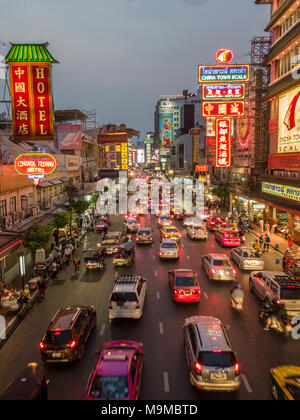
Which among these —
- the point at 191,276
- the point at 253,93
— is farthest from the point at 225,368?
the point at 253,93

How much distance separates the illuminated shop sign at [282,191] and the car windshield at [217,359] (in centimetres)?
2051

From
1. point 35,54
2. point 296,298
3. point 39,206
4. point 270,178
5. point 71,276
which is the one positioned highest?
point 35,54

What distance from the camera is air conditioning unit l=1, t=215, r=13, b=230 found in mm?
22036

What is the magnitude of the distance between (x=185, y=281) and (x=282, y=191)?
17.9 metres

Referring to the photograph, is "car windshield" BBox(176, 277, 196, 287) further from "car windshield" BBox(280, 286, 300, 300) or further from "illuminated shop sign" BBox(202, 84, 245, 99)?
"illuminated shop sign" BBox(202, 84, 245, 99)

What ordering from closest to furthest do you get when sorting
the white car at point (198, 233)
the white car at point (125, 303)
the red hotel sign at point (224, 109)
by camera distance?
the white car at point (125, 303) → the white car at point (198, 233) → the red hotel sign at point (224, 109)

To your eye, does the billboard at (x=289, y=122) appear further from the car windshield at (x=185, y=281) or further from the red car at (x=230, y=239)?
the car windshield at (x=185, y=281)

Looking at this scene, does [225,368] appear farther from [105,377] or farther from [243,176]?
[243,176]

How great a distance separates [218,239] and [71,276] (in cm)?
1612

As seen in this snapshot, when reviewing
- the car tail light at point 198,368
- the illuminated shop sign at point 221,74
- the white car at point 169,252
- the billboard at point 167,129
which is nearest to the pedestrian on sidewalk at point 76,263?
the white car at point 169,252

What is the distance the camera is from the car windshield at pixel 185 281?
17.2 metres

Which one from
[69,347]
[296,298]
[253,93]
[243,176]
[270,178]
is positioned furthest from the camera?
[243,176]

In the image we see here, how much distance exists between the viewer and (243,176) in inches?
1839

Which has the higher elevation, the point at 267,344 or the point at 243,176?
the point at 243,176
